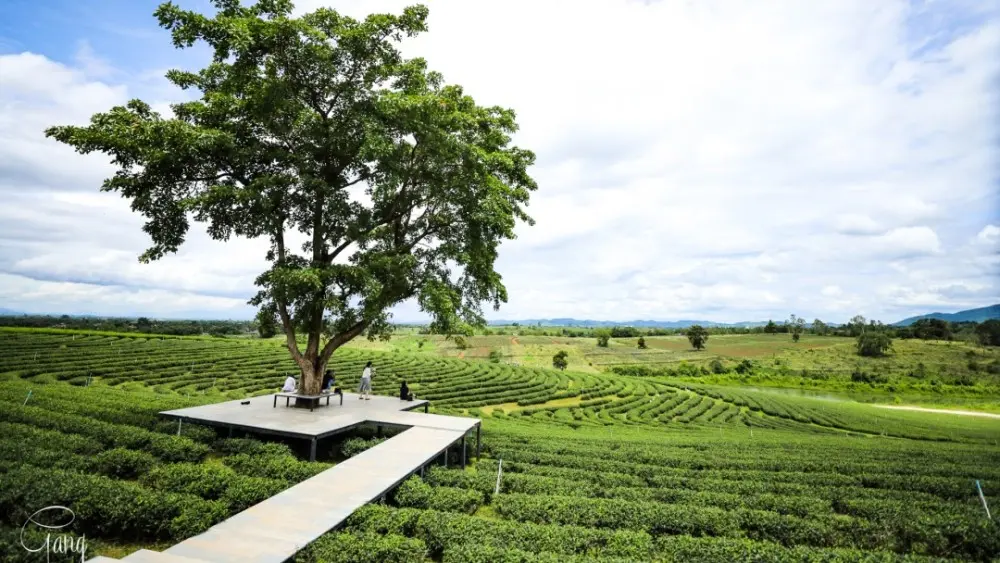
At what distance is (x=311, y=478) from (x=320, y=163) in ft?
38.2

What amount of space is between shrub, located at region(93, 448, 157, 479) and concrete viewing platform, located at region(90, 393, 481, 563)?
124 inches

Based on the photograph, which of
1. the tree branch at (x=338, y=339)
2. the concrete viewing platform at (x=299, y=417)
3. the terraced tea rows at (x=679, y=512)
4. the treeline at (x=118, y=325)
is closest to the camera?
the terraced tea rows at (x=679, y=512)

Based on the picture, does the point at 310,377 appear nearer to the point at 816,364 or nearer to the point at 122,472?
the point at 122,472

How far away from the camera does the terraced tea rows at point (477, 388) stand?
32125 millimetres

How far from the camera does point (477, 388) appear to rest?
1649 inches

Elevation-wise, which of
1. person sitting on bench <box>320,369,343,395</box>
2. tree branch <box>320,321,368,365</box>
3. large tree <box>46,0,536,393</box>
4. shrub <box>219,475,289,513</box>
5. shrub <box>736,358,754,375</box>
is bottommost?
shrub <box>736,358,754,375</box>

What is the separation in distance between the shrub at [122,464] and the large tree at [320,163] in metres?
5.63

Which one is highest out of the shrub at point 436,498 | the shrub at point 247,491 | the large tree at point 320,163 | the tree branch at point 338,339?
the large tree at point 320,163

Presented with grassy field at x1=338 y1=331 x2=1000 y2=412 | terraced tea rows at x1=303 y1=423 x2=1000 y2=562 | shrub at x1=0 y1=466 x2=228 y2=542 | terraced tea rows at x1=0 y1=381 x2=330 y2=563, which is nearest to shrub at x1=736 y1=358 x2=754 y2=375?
grassy field at x1=338 y1=331 x2=1000 y2=412

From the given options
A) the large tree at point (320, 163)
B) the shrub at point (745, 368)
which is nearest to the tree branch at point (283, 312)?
the large tree at point (320, 163)

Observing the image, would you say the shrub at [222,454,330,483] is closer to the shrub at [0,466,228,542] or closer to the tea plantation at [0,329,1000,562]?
the tea plantation at [0,329,1000,562]

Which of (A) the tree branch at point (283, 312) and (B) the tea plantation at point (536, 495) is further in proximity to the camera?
(A) the tree branch at point (283, 312)

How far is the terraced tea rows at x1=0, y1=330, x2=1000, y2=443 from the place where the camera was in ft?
105

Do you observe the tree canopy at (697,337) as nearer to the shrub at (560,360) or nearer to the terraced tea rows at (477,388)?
the shrub at (560,360)
